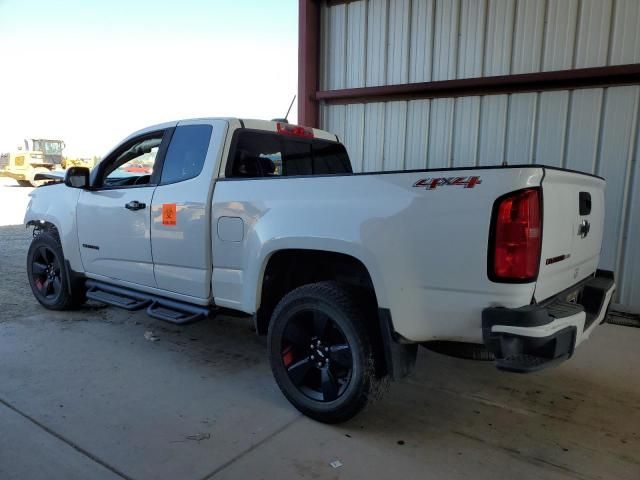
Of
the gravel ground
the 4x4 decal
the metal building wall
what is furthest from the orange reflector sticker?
the metal building wall

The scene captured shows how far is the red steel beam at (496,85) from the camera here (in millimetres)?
5496

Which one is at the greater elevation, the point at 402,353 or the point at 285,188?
the point at 285,188

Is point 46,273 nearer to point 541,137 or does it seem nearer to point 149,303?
point 149,303

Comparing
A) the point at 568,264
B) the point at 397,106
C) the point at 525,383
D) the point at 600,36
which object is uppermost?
the point at 600,36

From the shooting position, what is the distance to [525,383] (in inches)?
147

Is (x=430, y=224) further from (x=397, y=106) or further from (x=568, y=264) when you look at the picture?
(x=397, y=106)

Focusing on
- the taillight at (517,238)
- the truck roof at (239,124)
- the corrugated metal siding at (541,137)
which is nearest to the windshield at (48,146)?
the corrugated metal siding at (541,137)

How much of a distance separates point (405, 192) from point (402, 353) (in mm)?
916

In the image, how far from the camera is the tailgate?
95.3 inches

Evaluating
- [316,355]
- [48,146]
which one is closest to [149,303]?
[316,355]

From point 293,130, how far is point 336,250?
1791 mm

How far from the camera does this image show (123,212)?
422cm

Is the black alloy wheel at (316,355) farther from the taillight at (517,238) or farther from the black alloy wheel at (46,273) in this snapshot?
the black alloy wheel at (46,273)

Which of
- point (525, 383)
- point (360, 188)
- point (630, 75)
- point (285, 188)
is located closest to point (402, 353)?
point (360, 188)
